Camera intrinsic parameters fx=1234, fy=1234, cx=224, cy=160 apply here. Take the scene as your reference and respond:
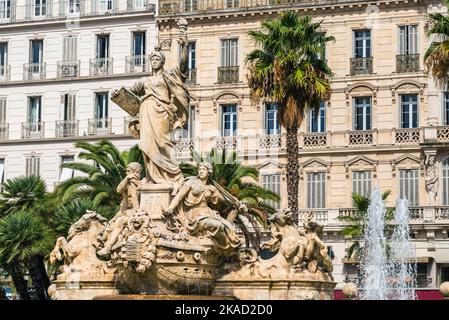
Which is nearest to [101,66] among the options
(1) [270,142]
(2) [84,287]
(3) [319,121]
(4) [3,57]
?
(4) [3,57]

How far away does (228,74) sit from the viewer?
60281 mm

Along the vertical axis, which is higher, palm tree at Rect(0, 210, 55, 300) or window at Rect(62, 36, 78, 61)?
window at Rect(62, 36, 78, 61)

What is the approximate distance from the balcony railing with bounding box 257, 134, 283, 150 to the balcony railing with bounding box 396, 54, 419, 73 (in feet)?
21.2

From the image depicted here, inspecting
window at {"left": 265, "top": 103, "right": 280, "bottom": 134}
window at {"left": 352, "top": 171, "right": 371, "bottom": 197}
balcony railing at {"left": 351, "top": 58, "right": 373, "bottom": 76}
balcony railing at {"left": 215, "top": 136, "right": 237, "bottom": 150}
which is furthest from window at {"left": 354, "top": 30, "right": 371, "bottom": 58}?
balcony railing at {"left": 215, "top": 136, "right": 237, "bottom": 150}

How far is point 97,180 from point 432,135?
18.0m

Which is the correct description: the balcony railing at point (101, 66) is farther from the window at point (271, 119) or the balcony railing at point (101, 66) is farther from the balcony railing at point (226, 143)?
the window at point (271, 119)

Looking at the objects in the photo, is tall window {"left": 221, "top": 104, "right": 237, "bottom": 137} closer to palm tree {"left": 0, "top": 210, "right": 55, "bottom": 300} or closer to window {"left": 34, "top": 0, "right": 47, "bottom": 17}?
window {"left": 34, "top": 0, "right": 47, "bottom": 17}

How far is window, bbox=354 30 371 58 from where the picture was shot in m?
58.0

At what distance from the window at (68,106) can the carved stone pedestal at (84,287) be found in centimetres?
3895

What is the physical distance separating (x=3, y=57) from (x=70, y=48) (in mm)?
4040

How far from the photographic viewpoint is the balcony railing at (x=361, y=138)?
5719cm

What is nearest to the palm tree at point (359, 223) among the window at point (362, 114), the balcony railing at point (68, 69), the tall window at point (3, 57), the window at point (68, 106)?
the window at point (362, 114)
